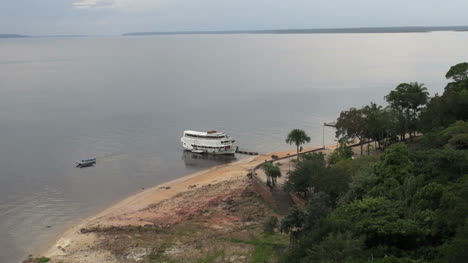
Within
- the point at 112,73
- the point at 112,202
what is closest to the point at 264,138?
the point at 112,202

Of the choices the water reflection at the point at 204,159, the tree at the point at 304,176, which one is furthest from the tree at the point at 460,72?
the water reflection at the point at 204,159

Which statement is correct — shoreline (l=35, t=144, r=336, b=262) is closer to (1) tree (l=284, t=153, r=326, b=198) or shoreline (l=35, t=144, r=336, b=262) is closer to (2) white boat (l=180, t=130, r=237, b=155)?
(2) white boat (l=180, t=130, r=237, b=155)

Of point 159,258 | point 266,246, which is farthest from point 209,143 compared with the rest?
point 266,246

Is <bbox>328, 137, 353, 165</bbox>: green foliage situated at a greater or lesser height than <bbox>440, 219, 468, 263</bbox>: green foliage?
greater

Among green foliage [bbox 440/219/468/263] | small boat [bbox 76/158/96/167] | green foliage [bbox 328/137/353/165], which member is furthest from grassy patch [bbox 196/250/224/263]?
small boat [bbox 76/158/96/167]

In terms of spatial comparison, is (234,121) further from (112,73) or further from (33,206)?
(112,73)

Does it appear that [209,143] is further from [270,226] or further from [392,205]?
[392,205]
